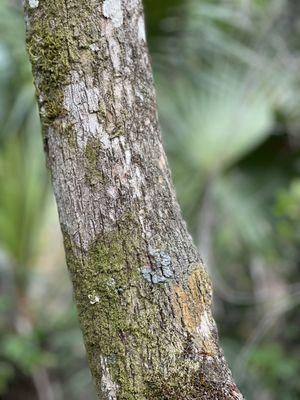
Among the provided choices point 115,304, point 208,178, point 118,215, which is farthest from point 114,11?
point 208,178

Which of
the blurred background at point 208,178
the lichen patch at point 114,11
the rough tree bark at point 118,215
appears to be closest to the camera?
the rough tree bark at point 118,215

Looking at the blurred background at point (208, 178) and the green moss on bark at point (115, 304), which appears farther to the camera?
the blurred background at point (208, 178)

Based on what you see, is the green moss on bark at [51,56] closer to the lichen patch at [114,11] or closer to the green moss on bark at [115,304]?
the lichen patch at [114,11]

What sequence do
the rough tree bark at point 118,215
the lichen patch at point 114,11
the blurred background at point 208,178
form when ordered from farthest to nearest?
the blurred background at point 208,178 → the lichen patch at point 114,11 → the rough tree bark at point 118,215

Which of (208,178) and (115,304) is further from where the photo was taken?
(208,178)

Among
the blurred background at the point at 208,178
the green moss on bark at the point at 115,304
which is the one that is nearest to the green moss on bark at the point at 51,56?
the green moss on bark at the point at 115,304

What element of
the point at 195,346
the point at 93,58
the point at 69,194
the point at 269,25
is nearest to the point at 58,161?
the point at 69,194

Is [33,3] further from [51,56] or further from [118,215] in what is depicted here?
[118,215]

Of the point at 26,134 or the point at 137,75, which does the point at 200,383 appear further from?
the point at 26,134
